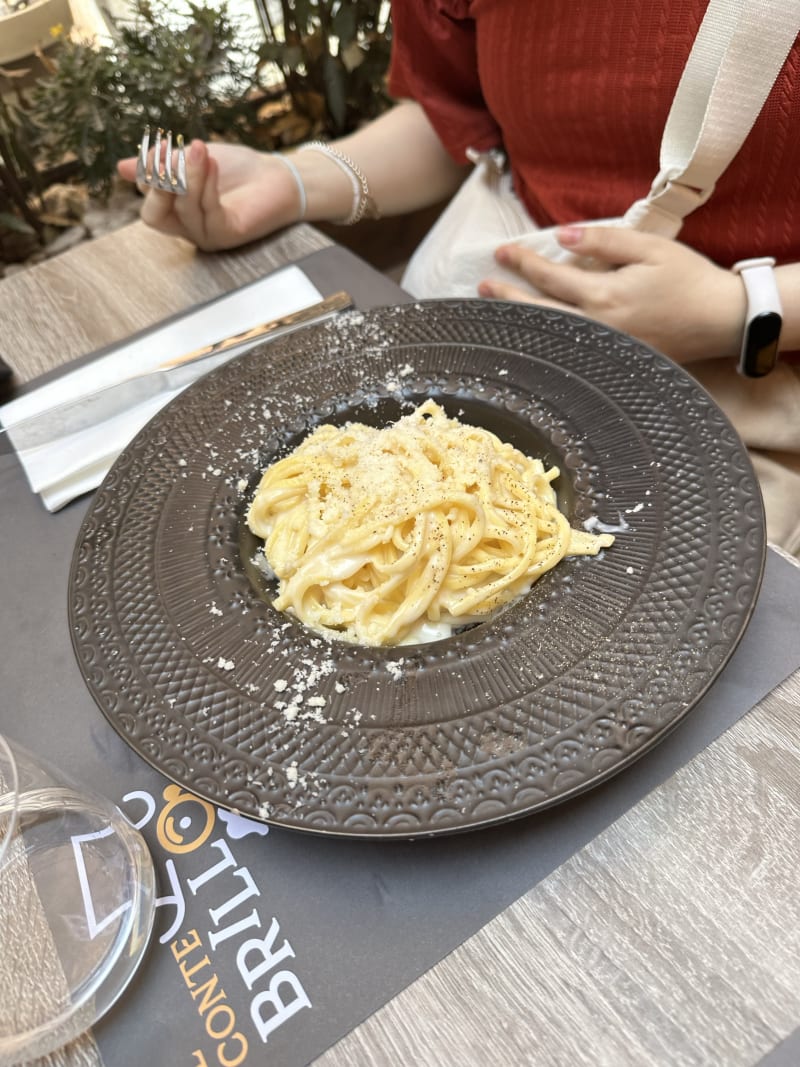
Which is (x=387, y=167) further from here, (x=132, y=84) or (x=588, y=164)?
(x=132, y=84)

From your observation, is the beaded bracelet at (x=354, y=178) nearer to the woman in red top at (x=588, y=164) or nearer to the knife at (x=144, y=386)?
the woman in red top at (x=588, y=164)

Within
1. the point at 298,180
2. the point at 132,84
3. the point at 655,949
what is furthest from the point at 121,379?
the point at 132,84

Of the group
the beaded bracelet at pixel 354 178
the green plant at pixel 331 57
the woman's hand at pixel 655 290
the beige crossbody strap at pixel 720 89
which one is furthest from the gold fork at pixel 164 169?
the green plant at pixel 331 57

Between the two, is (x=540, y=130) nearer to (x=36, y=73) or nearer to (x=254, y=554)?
(x=254, y=554)

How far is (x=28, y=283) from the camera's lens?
4.40 ft

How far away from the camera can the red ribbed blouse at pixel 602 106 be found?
931 millimetres

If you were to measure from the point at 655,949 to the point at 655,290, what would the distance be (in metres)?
0.80

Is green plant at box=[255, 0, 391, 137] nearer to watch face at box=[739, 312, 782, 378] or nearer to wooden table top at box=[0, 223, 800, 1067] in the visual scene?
watch face at box=[739, 312, 782, 378]

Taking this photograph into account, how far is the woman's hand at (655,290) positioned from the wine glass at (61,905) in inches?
32.6

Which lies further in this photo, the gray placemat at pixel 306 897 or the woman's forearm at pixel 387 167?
the woman's forearm at pixel 387 167

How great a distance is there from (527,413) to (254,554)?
0.36 meters

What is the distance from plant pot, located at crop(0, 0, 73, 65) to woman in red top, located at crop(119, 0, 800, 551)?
0.58 m

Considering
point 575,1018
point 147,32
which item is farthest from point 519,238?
point 147,32

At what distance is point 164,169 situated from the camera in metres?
1.21
